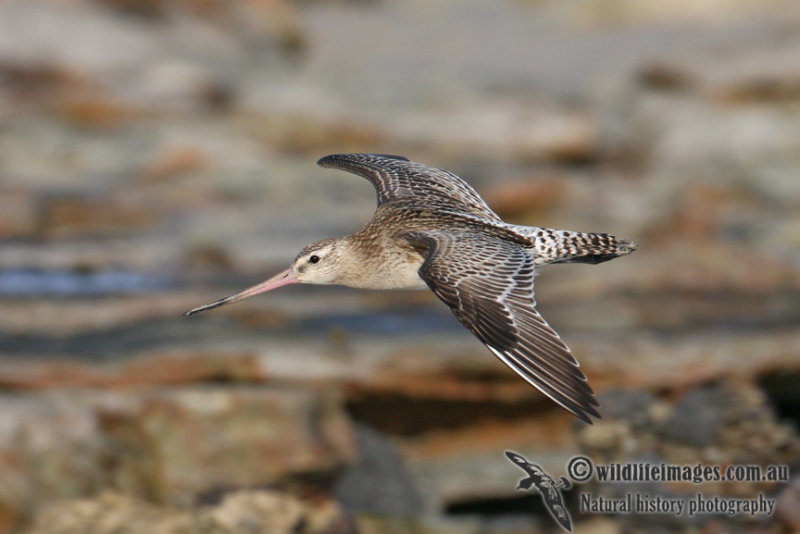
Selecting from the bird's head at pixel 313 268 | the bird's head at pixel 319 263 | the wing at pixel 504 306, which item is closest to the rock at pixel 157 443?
the bird's head at pixel 313 268

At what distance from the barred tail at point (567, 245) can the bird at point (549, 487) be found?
11.5ft

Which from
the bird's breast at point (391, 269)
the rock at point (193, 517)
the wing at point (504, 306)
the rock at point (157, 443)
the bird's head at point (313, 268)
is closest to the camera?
the wing at point (504, 306)

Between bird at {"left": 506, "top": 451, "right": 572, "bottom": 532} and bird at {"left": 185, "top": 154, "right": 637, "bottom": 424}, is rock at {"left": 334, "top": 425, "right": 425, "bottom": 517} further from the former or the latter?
bird at {"left": 185, "top": 154, "right": 637, "bottom": 424}

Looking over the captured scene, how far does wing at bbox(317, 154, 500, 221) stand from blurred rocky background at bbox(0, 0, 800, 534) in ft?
8.14

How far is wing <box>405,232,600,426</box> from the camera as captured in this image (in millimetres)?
6191

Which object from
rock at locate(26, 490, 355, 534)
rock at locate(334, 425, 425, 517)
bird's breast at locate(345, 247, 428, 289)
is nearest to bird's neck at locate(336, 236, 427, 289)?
bird's breast at locate(345, 247, 428, 289)

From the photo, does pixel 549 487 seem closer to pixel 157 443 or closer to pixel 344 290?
pixel 157 443

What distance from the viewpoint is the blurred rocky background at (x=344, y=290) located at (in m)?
10.6

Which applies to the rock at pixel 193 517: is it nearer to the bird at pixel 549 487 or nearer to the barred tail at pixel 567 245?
the bird at pixel 549 487

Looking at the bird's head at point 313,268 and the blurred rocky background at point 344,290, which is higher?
the bird's head at point 313,268

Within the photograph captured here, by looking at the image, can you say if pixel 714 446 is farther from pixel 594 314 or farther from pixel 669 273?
pixel 669 273

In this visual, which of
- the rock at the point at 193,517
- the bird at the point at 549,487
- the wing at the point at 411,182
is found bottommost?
the bird at the point at 549,487

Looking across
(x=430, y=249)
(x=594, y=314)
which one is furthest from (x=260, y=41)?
(x=430, y=249)

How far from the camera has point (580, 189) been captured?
19359mm
